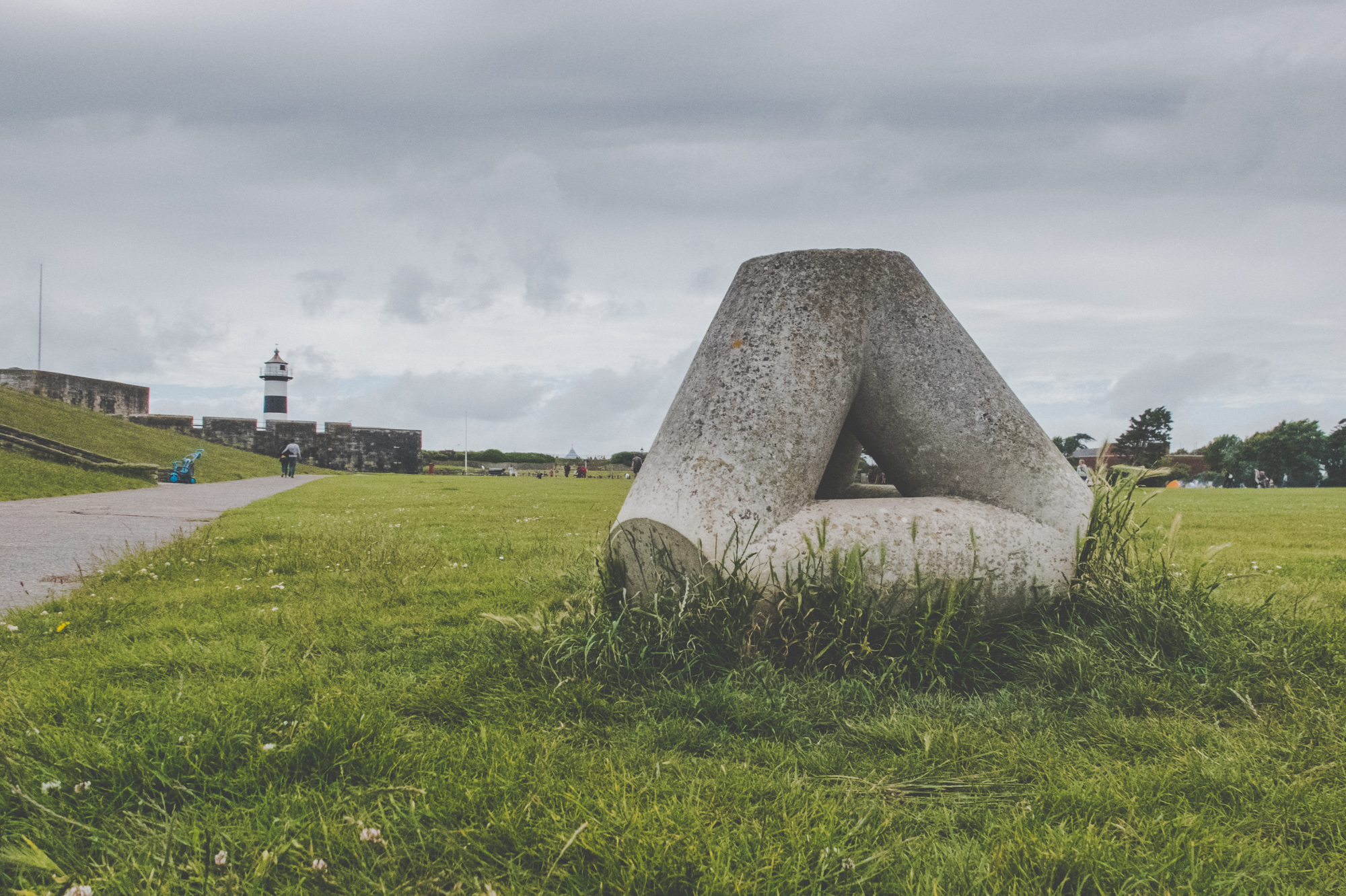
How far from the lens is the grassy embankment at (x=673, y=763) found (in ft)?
6.08

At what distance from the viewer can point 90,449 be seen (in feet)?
76.6

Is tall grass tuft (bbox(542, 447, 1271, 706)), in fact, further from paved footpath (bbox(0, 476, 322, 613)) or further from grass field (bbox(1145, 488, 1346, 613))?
paved footpath (bbox(0, 476, 322, 613))

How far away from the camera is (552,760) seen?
2.40 metres

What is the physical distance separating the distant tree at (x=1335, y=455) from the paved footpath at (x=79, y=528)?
85461 mm

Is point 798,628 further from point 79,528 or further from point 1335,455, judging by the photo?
point 1335,455

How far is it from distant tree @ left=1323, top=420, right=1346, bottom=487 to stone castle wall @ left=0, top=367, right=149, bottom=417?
88571 mm

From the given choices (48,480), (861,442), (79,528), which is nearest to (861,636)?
(861,442)

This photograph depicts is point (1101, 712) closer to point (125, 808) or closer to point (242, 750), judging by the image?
point (242, 750)

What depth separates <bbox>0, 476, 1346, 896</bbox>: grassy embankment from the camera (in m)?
1.85

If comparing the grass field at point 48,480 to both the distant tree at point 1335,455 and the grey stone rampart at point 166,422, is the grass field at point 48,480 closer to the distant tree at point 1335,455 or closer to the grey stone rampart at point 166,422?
the grey stone rampart at point 166,422

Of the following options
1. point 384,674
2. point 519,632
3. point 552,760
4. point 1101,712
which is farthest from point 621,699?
point 1101,712

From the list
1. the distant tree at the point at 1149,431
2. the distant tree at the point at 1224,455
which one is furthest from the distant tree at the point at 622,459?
the distant tree at the point at 1224,455

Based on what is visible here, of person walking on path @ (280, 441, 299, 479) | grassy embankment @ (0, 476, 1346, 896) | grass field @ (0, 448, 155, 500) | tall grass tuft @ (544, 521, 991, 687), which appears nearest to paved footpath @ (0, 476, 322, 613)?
grass field @ (0, 448, 155, 500)

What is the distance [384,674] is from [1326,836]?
3.09 meters
